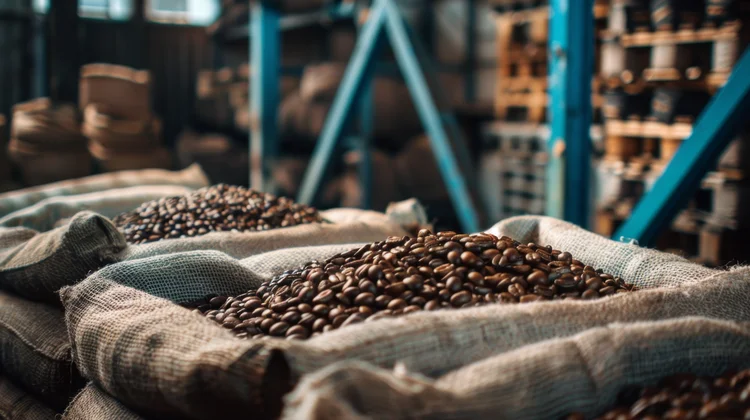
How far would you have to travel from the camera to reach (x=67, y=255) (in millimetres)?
1991

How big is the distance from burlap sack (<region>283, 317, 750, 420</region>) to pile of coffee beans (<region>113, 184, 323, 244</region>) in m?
1.46

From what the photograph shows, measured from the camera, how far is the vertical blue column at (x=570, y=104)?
3.12 metres

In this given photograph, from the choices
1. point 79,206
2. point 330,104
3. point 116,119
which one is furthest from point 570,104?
point 116,119

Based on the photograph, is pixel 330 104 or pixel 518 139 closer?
pixel 518 139

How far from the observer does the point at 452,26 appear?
7234 mm

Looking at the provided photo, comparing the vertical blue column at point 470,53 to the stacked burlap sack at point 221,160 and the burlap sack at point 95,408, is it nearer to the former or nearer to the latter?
the stacked burlap sack at point 221,160

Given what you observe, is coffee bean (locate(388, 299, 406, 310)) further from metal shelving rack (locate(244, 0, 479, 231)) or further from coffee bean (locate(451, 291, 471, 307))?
metal shelving rack (locate(244, 0, 479, 231))

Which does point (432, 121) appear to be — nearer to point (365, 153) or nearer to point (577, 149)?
point (577, 149)

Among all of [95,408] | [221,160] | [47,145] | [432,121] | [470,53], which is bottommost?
[95,408]

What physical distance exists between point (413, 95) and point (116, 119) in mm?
3272

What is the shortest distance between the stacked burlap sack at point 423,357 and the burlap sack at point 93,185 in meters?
1.81

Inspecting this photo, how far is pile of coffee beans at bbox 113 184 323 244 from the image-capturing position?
97.6 inches

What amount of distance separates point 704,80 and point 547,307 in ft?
9.38

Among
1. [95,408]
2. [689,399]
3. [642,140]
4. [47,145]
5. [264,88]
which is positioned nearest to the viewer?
[689,399]
